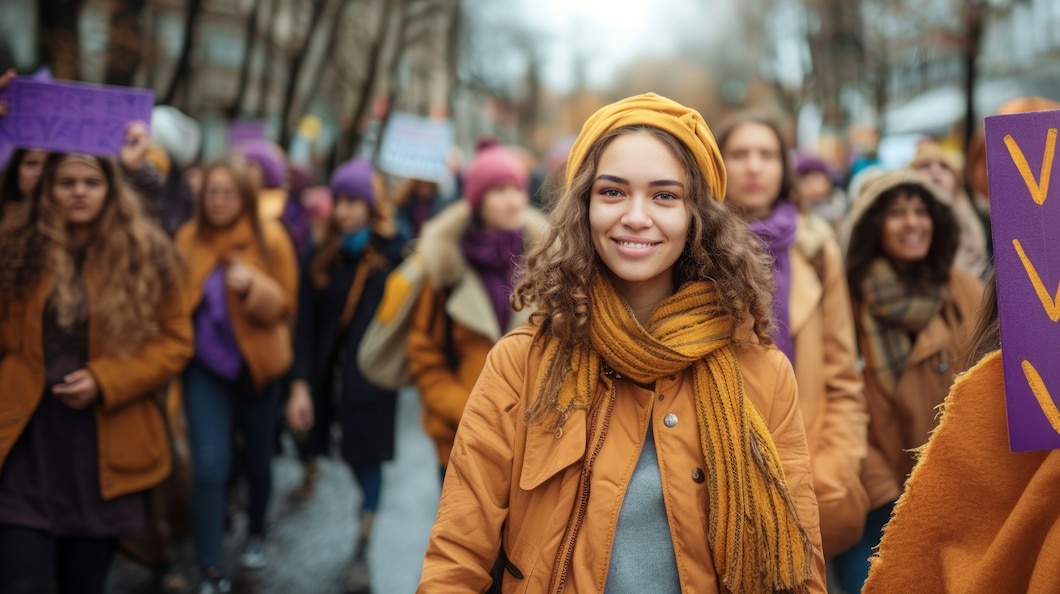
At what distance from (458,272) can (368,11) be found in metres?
23.1

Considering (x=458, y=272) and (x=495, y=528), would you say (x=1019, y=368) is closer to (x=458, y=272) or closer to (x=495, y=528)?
(x=495, y=528)

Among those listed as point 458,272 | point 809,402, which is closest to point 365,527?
point 458,272

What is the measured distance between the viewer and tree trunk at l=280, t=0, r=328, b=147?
15461 millimetres

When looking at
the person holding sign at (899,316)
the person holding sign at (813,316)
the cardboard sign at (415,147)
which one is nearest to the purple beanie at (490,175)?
the person holding sign at (813,316)

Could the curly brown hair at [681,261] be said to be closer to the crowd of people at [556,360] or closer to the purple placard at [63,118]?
the crowd of people at [556,360]

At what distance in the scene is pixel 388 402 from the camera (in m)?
5.66

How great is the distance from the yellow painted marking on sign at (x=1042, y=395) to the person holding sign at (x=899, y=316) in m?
1.92

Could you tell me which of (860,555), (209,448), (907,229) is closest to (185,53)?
(209,448)

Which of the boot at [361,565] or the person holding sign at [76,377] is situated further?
the boot at [361,565]

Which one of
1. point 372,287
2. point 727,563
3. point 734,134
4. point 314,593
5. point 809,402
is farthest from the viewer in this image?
point 372,287

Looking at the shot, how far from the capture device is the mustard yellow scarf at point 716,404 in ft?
7.21

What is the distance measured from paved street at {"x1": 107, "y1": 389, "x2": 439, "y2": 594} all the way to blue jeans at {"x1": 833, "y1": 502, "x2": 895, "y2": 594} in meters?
2.34

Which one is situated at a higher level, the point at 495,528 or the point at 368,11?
the point at 368,11

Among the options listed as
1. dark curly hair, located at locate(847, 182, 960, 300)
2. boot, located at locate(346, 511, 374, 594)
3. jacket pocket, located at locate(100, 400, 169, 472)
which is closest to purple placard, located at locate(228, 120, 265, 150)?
boot, located at locate(346, 511, 374, 594)
